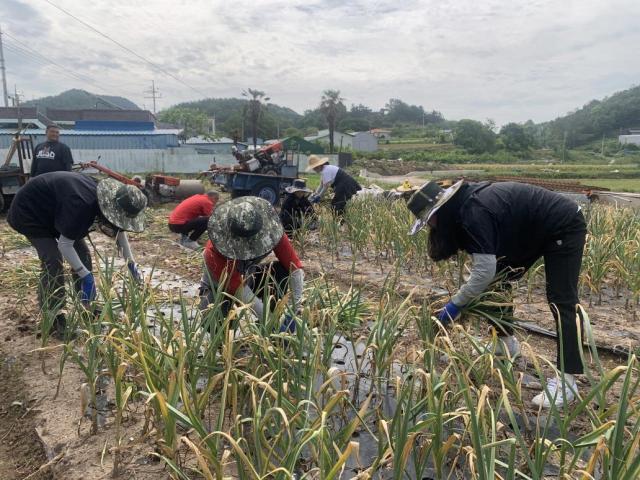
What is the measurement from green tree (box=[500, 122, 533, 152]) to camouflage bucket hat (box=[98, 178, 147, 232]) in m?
55.5

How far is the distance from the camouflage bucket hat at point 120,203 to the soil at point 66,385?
1.32 ft

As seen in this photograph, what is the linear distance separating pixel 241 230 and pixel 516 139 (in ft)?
191

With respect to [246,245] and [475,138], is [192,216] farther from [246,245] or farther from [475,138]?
[475,138]

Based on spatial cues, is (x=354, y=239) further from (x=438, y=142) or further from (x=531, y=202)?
(x=438, y=142)

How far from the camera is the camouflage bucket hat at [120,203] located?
3314 mm

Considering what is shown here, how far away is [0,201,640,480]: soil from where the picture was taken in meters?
2.21

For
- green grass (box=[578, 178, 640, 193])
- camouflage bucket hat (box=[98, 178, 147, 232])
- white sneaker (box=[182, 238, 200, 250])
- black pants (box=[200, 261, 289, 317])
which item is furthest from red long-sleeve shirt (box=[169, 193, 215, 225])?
green grass (box=[578, 178, 640, 193])

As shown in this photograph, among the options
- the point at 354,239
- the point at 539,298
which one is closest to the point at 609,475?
the point at 539,298

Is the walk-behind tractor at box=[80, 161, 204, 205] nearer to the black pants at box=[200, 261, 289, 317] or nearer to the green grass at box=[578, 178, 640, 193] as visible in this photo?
the black pants at box=[200, 261, 289, 317]

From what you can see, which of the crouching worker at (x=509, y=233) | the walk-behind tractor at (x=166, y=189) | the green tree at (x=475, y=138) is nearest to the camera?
the crouching worker at (x=509, y=233)

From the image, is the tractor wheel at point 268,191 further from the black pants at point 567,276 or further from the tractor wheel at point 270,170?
the black pants at point 567,276

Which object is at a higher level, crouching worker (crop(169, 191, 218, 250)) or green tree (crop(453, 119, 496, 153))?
green tree (crop(453, 119, 496, 153))

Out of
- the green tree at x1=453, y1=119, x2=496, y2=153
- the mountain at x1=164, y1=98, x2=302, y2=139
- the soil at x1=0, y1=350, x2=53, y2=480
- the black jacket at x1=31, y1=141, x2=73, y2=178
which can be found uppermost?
the mountain at x1=164, y1=98, x2=302, y2=139

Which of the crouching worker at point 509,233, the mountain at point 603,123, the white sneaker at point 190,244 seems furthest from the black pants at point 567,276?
the mountain at point 603,123
